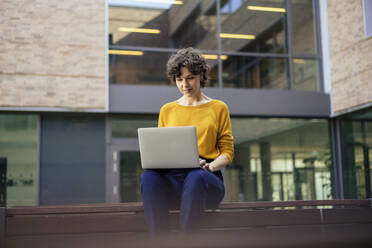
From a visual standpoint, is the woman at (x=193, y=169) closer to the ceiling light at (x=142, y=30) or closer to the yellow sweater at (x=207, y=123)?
the yellow sweater at (x=207, y=123)

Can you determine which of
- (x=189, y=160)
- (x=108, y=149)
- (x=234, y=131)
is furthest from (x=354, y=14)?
(x=189, y=160)

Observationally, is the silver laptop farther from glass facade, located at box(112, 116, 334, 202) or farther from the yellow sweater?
glass facade, located at box(112, 116, 334, 202)

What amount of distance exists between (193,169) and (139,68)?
673cm

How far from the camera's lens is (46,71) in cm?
836

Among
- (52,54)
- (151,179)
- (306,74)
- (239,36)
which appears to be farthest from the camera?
(306,74)

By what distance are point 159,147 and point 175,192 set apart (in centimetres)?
27

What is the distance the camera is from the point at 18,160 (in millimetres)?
8203

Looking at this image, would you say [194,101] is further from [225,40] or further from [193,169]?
[225,40]

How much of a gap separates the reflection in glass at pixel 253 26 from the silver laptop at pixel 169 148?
7276 mm

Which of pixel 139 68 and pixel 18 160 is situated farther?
pixel 139 68

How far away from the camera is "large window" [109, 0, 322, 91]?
897 centimetres

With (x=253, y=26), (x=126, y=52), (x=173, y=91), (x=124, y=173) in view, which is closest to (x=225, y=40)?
(x=253, y=26)

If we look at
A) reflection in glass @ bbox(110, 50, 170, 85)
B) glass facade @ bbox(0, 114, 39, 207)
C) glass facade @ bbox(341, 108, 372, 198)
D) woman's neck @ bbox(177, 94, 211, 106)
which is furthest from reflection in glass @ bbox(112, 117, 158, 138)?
woman's neck @ bbox(177, 94, 211, 106)

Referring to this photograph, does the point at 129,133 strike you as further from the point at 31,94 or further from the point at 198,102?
the point at 198,102
